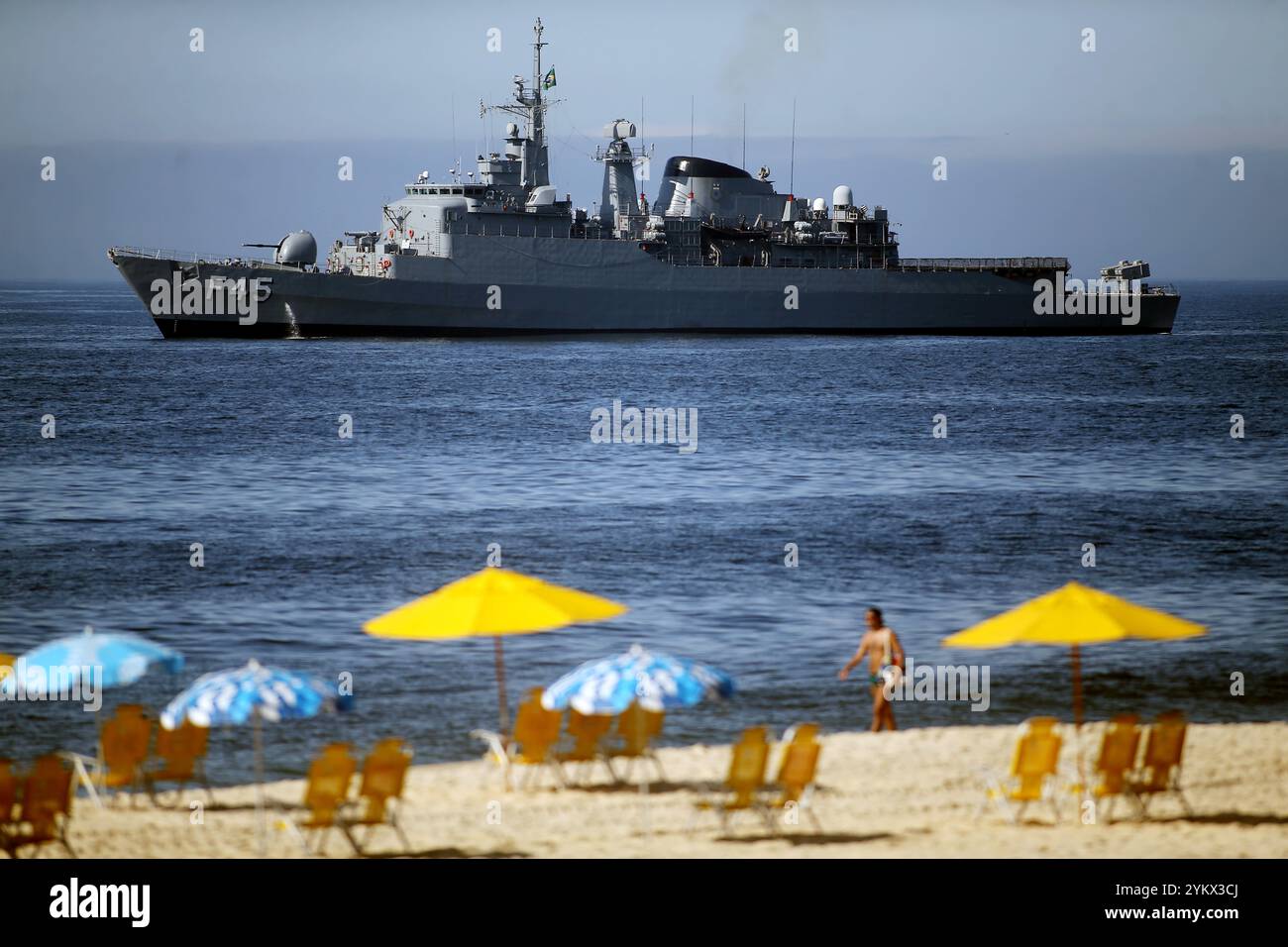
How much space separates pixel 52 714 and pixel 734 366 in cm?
4895

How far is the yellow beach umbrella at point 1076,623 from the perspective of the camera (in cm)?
1102

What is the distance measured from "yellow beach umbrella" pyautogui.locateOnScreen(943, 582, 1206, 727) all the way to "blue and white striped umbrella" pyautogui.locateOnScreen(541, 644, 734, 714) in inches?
85.4

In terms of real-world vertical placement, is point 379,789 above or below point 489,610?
below

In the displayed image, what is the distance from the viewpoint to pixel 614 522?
28.5 metres

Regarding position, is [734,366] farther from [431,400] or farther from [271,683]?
[271,683]

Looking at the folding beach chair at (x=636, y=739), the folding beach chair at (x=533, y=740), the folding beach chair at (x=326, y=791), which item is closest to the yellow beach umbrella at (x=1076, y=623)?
the folding beach chair at (x=636, y=739)

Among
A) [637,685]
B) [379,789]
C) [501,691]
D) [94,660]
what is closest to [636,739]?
[501,691]

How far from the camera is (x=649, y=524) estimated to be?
2809cm

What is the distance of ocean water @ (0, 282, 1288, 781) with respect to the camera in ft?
54.9

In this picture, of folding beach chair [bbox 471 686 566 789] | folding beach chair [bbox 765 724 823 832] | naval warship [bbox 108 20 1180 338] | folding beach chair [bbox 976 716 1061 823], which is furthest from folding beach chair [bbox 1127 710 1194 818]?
naval warship [bbox 108 20 1180 338]

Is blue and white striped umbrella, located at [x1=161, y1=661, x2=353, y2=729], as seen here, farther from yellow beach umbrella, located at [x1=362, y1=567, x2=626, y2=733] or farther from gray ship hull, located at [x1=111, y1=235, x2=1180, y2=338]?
gray ship hull, located at [x1=111, y1=235, x2=1180, y2=338]

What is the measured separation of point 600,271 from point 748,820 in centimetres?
5994

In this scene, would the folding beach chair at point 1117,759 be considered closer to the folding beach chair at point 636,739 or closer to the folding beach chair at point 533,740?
the folding beach chair at point 636,739

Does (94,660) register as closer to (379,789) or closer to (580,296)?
(379,789)
